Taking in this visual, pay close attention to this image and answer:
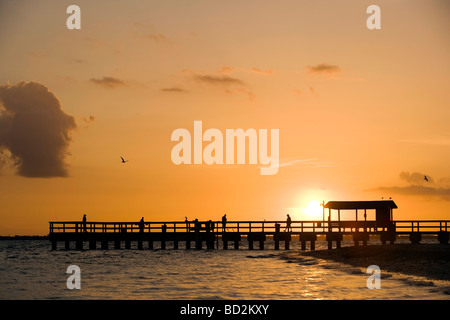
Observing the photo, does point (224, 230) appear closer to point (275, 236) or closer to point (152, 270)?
point (275, 236)

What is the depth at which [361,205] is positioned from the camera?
59.8 m

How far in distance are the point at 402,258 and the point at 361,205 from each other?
23.7m

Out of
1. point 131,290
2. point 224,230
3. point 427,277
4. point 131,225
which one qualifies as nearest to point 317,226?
point 224,230

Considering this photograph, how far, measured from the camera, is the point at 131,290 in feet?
86.9

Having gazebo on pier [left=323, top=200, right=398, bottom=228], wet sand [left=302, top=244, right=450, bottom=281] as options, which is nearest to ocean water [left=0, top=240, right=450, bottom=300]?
wet sand [left=302, top=244, right=450, bottom=281]

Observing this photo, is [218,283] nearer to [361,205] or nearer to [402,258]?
[402,258]

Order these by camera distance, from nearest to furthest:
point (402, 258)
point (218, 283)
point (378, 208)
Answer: point (218, 283) < point (402, 258) < point (378, 208)

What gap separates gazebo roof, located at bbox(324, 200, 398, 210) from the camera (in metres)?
58.9

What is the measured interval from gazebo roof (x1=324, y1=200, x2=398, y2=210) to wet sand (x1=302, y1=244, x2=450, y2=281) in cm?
1376

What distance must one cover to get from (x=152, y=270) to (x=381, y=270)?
12.7m

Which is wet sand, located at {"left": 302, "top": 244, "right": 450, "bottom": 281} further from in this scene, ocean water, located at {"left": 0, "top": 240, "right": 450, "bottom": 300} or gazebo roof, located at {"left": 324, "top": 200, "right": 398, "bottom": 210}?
gazebo roof, located at {"left": 324, "top": 200, "right": 398, "bottom": 210}

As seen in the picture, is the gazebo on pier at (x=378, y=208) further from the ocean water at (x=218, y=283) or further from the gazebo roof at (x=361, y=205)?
the ocean water at (x=218, y=283)

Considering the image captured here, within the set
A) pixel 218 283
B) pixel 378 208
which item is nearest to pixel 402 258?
pixel 218 283

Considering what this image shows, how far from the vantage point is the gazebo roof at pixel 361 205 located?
193ft
